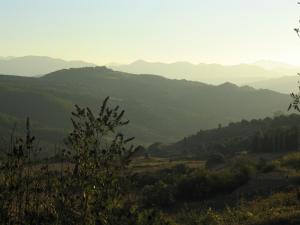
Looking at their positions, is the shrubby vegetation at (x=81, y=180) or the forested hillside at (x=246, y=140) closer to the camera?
the shrubby vegetation at (x=81, y=180)

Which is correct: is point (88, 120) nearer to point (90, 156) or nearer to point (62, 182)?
point (90, 156)

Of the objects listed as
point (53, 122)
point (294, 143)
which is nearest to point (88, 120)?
point (294, 143)

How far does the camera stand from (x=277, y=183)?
25344 mm

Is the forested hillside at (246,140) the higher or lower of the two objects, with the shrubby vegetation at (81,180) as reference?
lower

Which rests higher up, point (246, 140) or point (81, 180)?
point (81, 180)

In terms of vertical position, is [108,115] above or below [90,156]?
above

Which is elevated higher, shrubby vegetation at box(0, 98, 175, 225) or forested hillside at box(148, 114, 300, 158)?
shrubby vegetation at box(0, 98, 175, 225)

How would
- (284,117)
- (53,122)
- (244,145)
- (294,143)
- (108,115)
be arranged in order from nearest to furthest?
(108,115), (294,143), (244,145), (284,117), (53,122)

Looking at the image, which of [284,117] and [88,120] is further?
[284,117]

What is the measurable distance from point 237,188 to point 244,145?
48947mm

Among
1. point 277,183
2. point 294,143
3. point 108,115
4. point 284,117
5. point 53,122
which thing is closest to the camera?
point 108,115

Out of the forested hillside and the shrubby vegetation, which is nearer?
the shrubby vegetation

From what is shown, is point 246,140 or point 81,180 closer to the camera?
point 81,180

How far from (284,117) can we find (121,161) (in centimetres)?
9878
